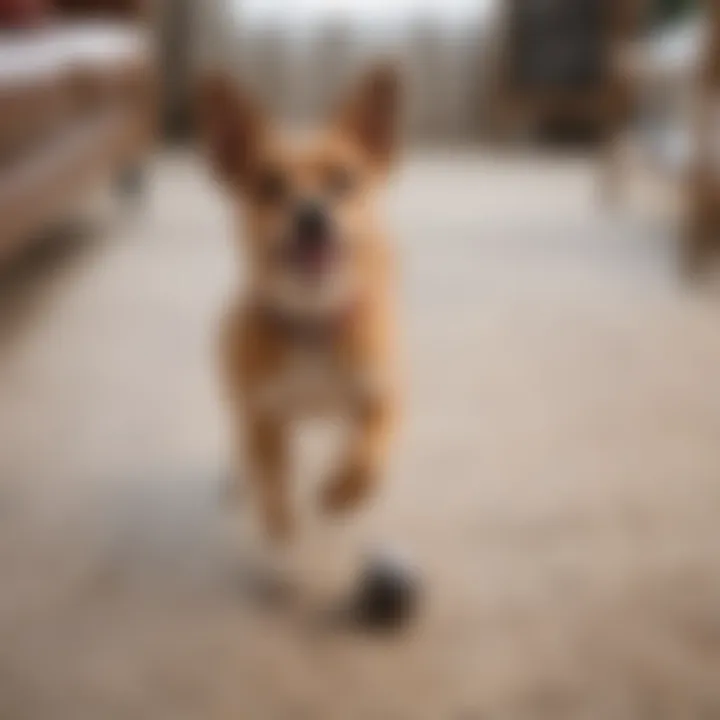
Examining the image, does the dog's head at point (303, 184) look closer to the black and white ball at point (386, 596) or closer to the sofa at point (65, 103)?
the black and white ball at point (386, 596)

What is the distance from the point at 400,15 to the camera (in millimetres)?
4035

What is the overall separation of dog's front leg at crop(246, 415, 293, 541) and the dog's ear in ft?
0.83

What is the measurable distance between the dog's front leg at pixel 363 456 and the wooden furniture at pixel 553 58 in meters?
3.06

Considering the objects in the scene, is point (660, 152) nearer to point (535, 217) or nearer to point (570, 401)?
point (535, 217)

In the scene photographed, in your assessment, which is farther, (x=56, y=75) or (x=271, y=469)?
(x=56, y=75)

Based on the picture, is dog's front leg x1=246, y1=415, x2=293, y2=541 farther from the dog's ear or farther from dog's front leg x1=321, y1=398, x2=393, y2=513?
the dog's ear

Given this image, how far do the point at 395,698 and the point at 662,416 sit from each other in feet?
2.52

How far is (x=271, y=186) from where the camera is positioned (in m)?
1.07

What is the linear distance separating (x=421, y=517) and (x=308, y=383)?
244 mm

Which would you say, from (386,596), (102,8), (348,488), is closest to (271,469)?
(348,488)

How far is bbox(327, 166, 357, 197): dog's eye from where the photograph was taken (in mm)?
1076

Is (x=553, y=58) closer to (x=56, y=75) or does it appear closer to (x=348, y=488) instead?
(x=56, y=75)

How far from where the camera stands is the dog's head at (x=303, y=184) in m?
1.06

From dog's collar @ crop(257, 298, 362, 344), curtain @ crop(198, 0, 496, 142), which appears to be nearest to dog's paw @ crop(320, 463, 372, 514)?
dog's collar @ crop(257, 298, 362, 344)
